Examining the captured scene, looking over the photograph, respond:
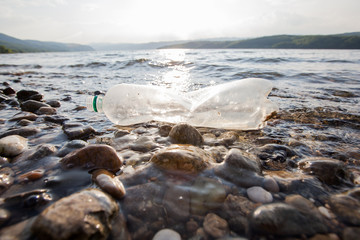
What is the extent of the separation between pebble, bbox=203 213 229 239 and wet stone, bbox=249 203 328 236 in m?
0.12

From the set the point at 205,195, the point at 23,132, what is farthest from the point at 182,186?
the point at 23,132

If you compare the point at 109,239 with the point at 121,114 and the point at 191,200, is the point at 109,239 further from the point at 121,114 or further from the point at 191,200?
the point at 121,114

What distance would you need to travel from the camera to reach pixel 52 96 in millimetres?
3812

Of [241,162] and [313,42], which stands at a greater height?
[313,42]

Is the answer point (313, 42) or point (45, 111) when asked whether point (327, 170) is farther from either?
point (313, 42)

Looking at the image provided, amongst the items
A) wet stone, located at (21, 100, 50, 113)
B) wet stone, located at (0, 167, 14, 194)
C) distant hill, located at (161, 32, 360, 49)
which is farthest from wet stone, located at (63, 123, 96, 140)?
distant hill, located at (161, 32, 360, 49)

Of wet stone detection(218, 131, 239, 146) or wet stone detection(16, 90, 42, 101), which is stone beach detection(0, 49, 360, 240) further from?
wet stone detection(16, 90, 42, 101)

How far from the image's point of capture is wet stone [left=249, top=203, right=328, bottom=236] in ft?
2.64

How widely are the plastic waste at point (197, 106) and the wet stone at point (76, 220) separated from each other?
5.22 feet

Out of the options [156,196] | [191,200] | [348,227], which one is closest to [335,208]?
[348,227]

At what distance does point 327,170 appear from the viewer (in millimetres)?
1195

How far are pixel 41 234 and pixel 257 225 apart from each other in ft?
2.86

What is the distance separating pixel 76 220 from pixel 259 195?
87 cm

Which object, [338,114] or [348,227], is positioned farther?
[338,114]
